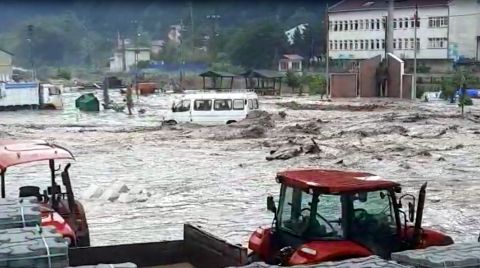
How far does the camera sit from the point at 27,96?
47969 millimetres

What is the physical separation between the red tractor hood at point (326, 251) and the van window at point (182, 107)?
26656 millimetres

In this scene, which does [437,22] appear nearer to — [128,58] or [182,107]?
[182,107]

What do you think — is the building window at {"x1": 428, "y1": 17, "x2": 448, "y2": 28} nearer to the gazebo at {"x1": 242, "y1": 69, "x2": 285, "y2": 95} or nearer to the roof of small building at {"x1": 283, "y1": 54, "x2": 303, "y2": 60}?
the gazebo at {"x1": 242, "y1": 69, "x2": 285, "y2": 95}

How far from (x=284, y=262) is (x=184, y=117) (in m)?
26.5

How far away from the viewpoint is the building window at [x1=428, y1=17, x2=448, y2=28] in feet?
258

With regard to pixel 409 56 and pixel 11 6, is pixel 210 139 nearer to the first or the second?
pixel 409 56

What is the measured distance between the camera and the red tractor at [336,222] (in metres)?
7.31

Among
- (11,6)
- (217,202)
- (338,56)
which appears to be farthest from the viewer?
(11,6)

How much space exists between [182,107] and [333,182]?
26.6m

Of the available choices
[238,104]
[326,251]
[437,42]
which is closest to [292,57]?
[437,42]

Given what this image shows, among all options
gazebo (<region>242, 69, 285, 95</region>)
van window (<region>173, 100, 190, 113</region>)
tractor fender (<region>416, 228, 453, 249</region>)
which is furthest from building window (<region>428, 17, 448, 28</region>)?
tractor fender (<region>416, 228, 453, 249</region>)

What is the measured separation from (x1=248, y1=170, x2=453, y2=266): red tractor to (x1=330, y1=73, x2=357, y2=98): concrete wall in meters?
49.8

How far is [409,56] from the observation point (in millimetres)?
80375

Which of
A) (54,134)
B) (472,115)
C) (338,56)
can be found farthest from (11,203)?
(338,56)
